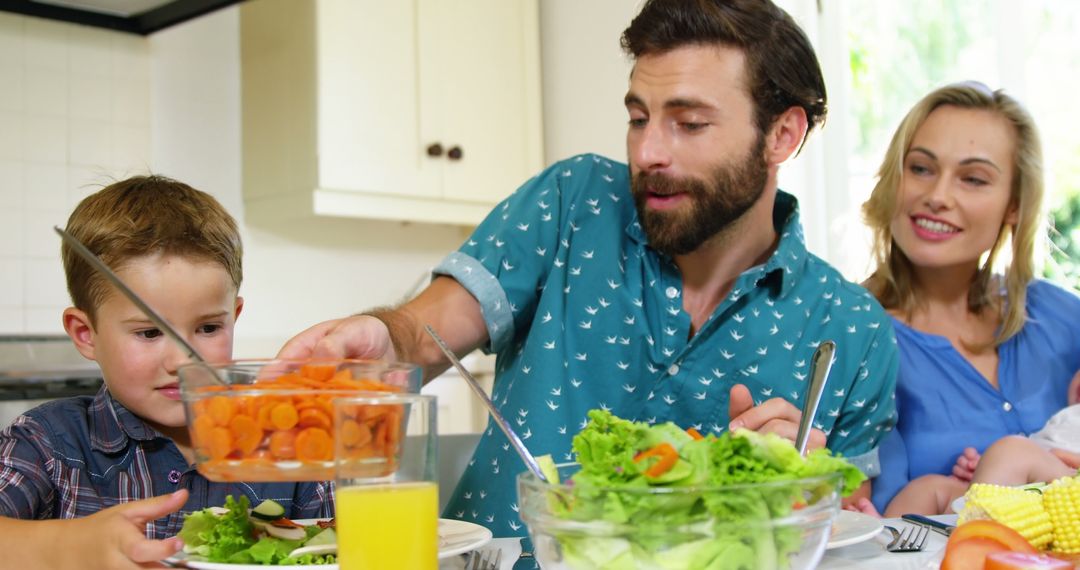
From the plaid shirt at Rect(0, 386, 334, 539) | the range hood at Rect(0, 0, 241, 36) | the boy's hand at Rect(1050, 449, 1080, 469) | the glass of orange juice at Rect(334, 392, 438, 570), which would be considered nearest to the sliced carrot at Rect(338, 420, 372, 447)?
the glass of orange juice at Rect(334, 392, 438, 570)

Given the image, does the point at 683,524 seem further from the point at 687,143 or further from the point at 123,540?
the point at 687,143

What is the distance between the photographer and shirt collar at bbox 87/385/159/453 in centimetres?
131

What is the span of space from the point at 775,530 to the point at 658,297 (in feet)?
3.09

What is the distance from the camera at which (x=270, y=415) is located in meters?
0.80

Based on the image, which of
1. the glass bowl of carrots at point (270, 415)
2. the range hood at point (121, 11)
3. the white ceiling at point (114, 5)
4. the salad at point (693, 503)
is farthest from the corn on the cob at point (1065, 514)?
the white ceiling at point (114, 5)

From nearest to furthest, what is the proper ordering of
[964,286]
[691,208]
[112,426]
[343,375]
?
[343,375] → [112,426] → [691,208] → [964,286]

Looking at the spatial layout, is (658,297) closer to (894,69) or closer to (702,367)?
(702,367)

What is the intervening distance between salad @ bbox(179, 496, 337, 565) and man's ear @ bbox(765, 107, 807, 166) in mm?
1073

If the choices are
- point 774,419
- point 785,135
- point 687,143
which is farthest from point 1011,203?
point 774,419

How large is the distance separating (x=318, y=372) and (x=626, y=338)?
866mm

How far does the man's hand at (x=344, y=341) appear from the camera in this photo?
3.68ft

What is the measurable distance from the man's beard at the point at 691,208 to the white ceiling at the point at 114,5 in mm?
1717

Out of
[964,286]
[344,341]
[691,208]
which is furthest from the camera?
[964,286]

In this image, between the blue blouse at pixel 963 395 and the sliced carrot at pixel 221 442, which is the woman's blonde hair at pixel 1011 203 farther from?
the sliced carrot at pixel 221 442
